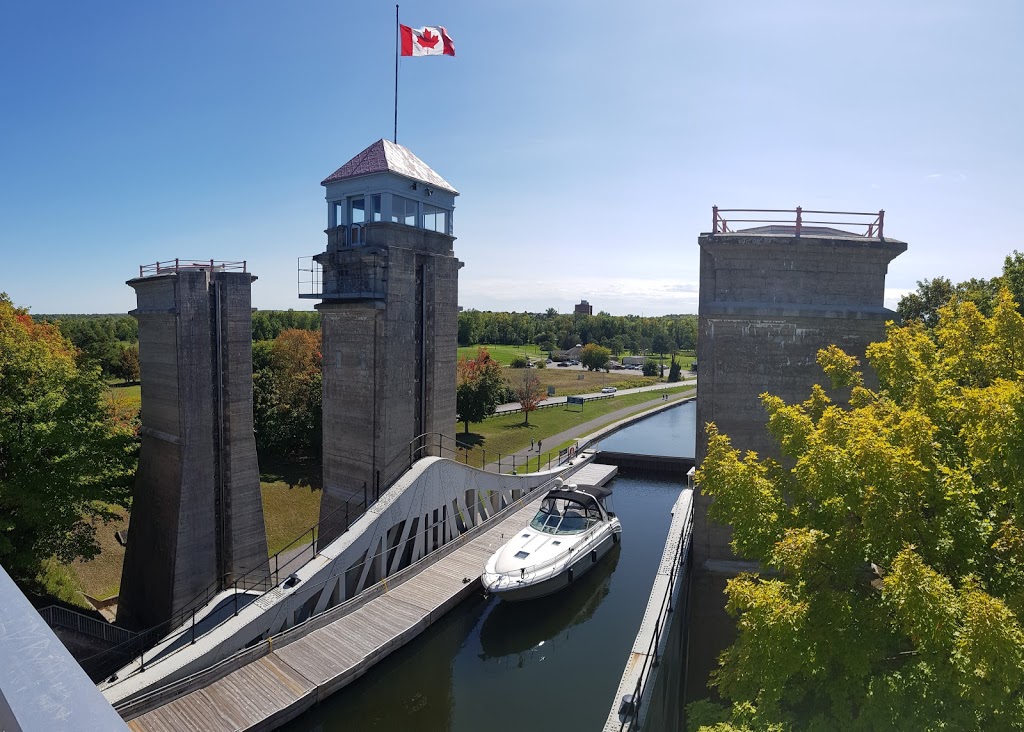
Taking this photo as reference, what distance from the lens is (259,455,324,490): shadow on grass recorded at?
111 feet

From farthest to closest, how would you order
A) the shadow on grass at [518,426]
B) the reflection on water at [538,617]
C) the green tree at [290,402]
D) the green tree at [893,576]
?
the shadow on grass at [518,426], the green tree at [290,402], the reflection on water at [538,617], the green tree at [893,576]

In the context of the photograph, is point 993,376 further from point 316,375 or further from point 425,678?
point 316,375

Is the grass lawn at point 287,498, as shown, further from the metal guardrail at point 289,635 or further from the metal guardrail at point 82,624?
the metal guardrail at point 289,635

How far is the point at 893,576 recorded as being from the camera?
656cm

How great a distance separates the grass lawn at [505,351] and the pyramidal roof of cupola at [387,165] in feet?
241

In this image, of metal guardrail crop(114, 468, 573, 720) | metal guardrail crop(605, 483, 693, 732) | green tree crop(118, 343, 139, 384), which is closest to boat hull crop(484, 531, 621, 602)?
metal guardrail crop(114, 468, 573, 720)

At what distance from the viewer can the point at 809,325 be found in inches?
514

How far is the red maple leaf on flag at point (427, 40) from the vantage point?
2155 cm

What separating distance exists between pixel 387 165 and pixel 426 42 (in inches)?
190

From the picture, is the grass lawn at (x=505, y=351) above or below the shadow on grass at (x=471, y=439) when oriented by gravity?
above

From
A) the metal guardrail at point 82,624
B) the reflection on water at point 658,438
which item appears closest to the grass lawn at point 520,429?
the reflection on water at point 658,438

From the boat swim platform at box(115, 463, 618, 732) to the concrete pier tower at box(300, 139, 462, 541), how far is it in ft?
11.6

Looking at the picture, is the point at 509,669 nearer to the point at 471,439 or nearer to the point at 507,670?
the point at 507,670

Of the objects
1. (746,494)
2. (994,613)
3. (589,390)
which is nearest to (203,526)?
(746,494)
